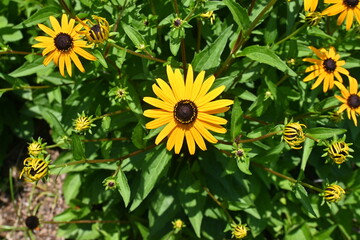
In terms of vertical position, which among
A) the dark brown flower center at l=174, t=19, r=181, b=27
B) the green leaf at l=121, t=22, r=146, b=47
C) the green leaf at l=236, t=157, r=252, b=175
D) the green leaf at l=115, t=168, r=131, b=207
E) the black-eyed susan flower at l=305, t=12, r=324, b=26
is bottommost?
the green leaf at l=236, t=157, r=252, b=175

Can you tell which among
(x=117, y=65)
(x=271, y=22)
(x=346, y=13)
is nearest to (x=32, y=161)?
(x=117, y=65)

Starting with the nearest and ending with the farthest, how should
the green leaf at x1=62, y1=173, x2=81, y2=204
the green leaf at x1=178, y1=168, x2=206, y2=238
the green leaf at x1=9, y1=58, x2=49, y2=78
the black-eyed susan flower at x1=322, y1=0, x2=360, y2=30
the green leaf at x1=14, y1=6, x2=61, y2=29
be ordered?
the black-eyed susan flower at x1=322, y1=0, x2=360, y2=30 → the green leaf at x1=14, y1=6, x2=61, y2=29 → the green leaf at x1=9, y1=58, x2=49, y2=78 → the green leaf at x1=178, y1=168, x2=206, y2=238 → the green leaf at x1=62, y1=173, x2=81, y2=204

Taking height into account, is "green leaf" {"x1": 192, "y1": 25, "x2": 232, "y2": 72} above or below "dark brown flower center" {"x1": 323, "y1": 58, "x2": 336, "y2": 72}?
above

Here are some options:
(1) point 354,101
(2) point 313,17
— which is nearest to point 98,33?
(2) point 313,17

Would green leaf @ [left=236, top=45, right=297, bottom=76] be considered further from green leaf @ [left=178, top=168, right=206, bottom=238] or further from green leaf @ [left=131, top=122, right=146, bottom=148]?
green leaf @ [left=178, top=168, right=206, bottom=238]

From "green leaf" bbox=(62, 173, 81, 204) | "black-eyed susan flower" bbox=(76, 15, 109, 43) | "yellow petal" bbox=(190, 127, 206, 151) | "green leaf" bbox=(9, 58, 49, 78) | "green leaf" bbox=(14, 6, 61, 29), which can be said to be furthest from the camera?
"green leaf" bbox=(62, 173, 81, 204)

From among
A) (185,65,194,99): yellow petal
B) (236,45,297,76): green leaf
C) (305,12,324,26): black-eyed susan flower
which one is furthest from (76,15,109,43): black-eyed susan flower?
(305,12,324,26): black-eyed susan flower

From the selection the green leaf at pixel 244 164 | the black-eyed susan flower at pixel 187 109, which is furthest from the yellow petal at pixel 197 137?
the green leaf at pixel 244 164
